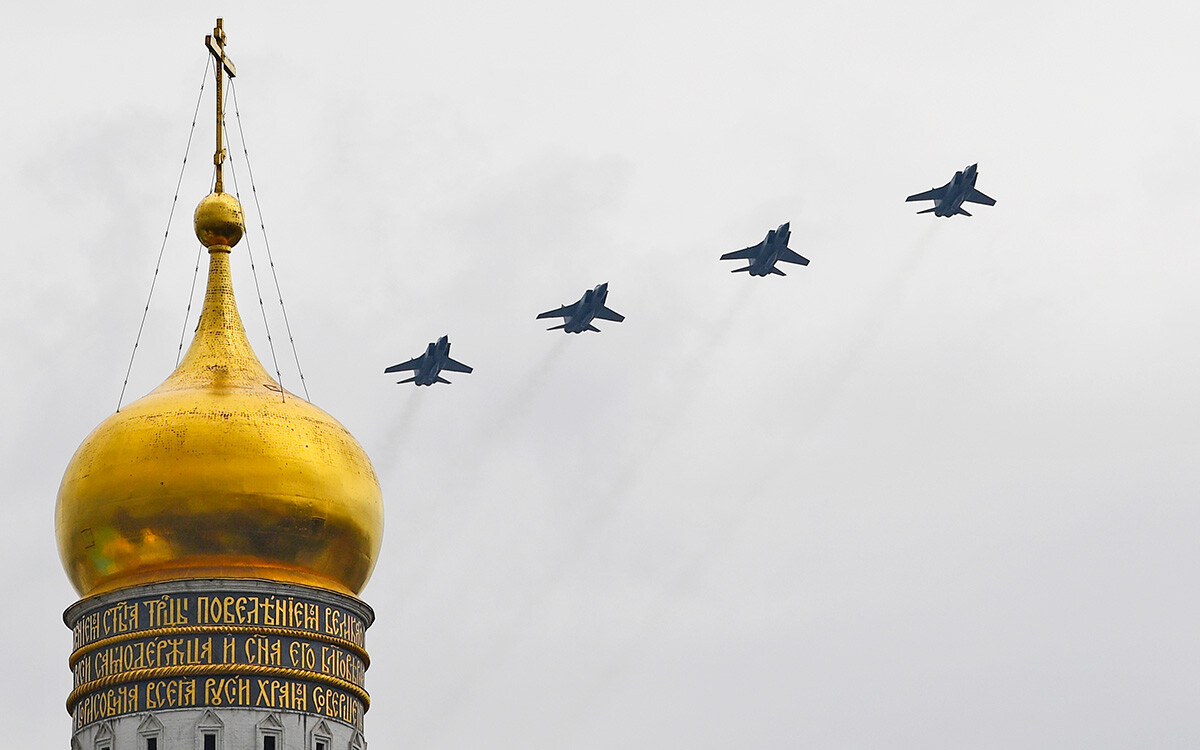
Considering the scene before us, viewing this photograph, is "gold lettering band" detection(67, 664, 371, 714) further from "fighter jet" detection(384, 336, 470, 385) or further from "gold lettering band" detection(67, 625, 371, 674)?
"fighter jet" detection(384, 336, 470, 385)

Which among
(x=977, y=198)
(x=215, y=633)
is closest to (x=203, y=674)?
(x=215, y=633)

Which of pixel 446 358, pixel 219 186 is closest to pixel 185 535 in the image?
pixel 219 186

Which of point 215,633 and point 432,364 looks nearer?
point 215,633

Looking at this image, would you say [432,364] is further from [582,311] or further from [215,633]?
[215,633]

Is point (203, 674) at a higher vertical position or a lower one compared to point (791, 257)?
lower

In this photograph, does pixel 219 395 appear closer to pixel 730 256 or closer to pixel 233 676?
pixel 233 676

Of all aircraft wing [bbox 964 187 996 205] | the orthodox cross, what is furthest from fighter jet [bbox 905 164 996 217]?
the orthodox cross

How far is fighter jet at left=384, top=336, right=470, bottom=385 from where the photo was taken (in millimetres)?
108500

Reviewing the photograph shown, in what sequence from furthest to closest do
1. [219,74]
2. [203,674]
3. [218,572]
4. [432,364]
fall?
[432,364]
[219,74]
[218,572]
[203,674]

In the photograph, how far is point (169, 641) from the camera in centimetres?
7525

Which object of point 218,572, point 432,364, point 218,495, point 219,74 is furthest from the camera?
point 432,364

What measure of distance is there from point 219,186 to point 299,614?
13805 millimetres

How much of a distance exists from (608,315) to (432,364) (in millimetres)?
8056

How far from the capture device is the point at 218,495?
76.1 meters
